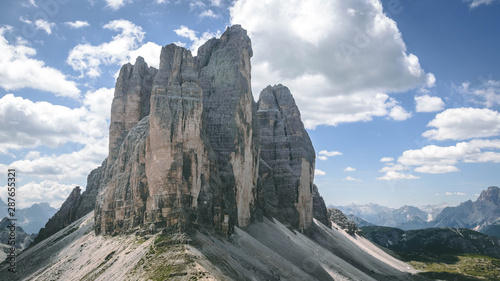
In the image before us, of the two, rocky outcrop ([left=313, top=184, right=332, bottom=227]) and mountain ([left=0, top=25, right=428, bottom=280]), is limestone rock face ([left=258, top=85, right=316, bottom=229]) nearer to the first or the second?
mountain ([left=0, top=25, right=428, bottom=280])

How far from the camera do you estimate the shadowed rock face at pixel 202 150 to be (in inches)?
2539

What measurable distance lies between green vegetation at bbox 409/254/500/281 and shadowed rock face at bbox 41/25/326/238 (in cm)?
5142

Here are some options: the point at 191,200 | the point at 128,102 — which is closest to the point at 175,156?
the point at 191,200

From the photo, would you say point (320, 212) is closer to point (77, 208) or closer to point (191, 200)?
point (77, 208)

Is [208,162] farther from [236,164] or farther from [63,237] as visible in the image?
[63,237]

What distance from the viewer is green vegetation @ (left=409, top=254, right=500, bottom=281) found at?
131250 mm

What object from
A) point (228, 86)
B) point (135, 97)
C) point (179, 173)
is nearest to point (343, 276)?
point (179, 173)

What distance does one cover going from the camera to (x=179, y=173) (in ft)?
209

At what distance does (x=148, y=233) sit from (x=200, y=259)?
552 inches

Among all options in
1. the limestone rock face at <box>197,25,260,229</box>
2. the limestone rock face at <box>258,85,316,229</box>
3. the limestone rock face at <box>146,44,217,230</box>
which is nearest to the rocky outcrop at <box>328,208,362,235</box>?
the limestone rock face at <box>258,85,316,229</box>

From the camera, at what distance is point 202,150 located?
7069 centimetres

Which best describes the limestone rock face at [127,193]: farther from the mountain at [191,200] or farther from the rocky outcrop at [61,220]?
the rocky outcrop at [61,220]

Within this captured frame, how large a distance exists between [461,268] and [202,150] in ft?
430

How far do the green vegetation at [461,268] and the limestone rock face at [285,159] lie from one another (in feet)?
161
